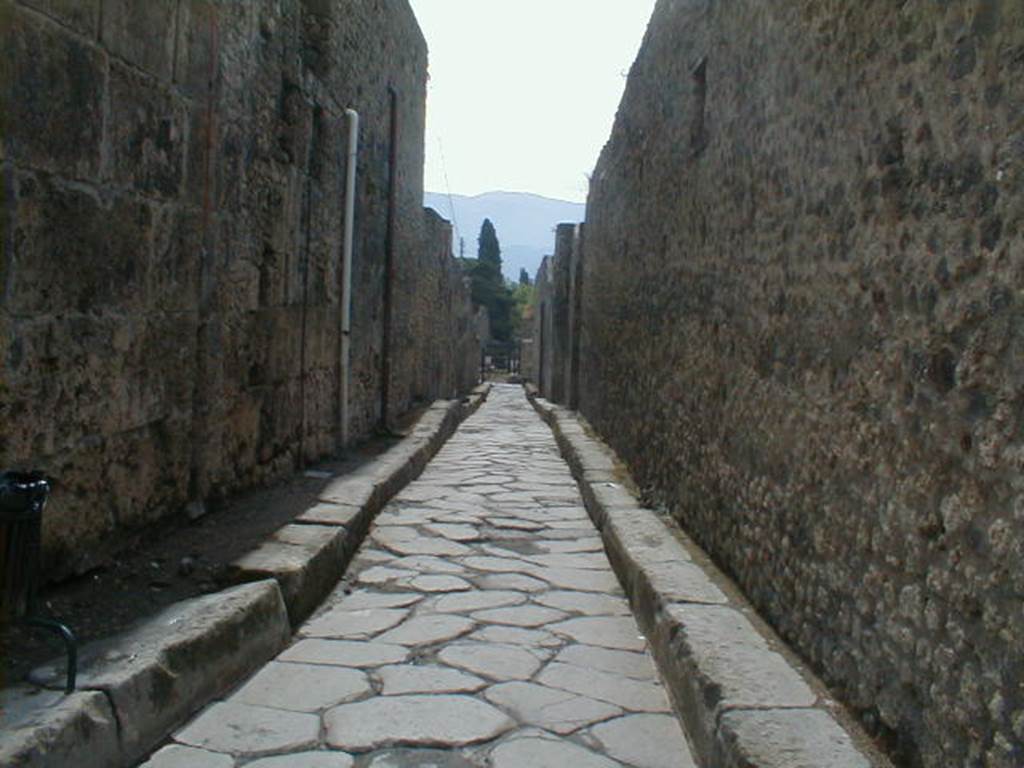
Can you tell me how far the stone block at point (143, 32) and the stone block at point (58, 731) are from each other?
2.35m

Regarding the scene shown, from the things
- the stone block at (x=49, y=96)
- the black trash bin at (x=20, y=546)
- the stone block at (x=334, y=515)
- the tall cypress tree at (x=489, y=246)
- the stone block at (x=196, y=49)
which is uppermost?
the tall cypress tree at (x=489, y=246)

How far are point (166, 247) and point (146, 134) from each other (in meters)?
0.50

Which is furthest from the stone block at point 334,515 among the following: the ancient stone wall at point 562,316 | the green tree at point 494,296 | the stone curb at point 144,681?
the green tree at point 494,296

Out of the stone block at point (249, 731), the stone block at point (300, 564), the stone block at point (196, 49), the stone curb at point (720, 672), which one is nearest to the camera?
the stone curb at point (720, 672)

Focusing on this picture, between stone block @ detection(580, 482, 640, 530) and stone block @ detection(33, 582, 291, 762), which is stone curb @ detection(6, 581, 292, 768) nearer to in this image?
stone block @ detection(33, 582, 291, 762)

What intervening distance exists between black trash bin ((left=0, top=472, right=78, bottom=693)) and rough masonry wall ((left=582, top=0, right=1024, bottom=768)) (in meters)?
2.17

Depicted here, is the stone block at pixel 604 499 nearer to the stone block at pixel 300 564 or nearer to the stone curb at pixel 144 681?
the stone block at pixel 300 564

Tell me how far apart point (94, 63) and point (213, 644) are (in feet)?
6.83

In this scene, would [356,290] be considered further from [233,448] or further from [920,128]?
[920,128]

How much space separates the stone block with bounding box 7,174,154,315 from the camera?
337cm

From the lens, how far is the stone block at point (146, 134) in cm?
401

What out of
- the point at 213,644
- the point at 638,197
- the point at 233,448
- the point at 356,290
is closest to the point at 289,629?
the point at 213,644

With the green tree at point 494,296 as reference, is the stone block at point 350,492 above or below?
below

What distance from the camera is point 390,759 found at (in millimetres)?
3082
